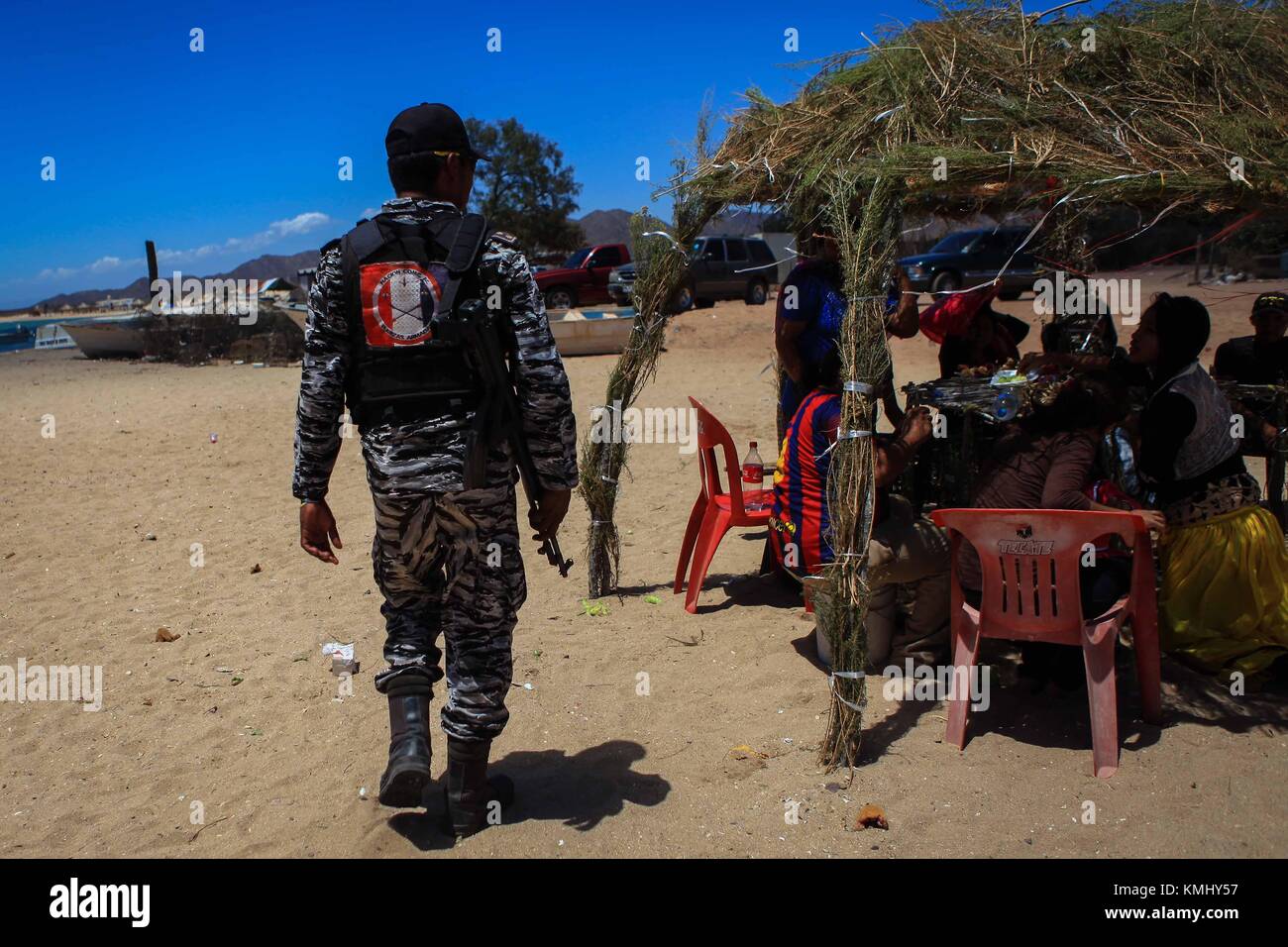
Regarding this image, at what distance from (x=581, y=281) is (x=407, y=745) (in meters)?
20.9

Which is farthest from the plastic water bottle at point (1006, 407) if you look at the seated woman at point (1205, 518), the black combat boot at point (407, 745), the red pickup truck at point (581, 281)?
the red pickup truck at point (581, 281)

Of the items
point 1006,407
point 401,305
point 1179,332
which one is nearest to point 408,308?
point 401,305

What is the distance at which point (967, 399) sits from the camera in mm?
4453

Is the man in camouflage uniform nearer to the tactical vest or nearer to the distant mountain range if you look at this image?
the tactical vest

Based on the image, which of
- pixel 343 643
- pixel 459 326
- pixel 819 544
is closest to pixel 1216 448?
pixel 819 544

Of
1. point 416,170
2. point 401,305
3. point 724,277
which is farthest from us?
point 724,277

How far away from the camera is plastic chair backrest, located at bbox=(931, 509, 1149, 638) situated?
343 centimetres

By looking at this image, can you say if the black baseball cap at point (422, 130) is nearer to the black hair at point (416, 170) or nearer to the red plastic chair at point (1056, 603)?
the black hair at point (416, 170)

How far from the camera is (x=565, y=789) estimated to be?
3.50m

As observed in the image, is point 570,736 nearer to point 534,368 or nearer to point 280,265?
point 534,368

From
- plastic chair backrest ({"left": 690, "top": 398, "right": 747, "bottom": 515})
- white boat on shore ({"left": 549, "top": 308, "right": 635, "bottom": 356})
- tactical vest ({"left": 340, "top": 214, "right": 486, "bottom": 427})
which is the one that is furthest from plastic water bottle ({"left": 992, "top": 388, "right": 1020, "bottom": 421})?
white boat on shore ({"left": 549, "top": 308, "right": 635, "bottom": 356})

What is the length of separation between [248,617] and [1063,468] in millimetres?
4198

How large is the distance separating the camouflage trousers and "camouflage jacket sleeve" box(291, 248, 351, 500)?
211 mm

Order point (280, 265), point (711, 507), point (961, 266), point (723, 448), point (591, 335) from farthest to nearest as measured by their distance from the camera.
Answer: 1. point (280, 265)
2. point (961, 266)
3. point (591, 335)
4. point (711, 507)
5. point (723, 448)
